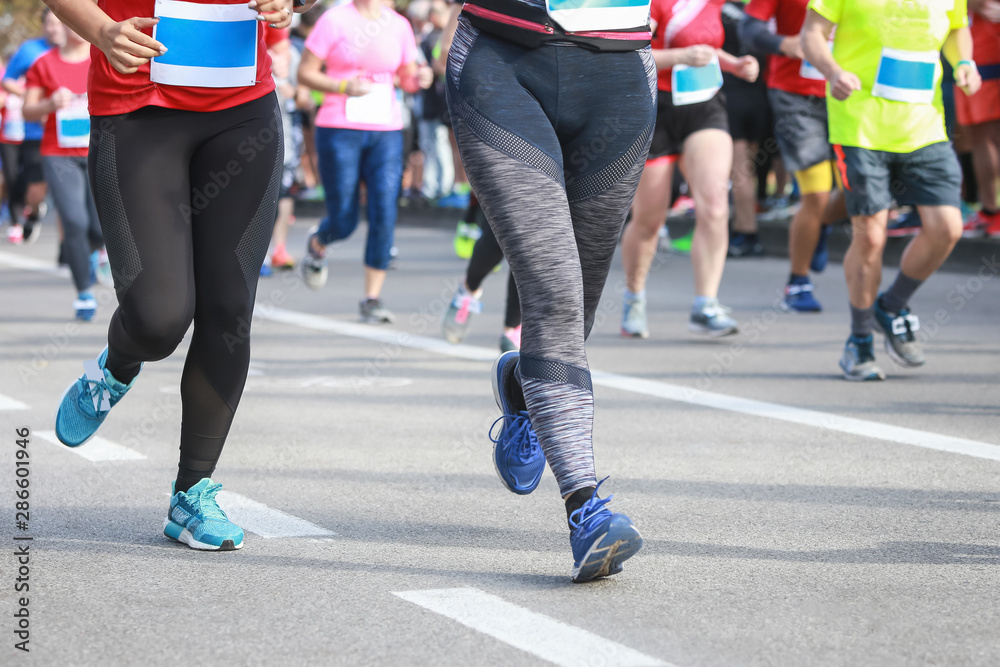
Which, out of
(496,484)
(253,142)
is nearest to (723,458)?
(496,484)

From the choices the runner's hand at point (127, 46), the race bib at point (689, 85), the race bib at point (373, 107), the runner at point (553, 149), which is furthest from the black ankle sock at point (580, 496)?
the race bib at point (373, 107)

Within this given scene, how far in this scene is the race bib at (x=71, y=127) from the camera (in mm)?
9367

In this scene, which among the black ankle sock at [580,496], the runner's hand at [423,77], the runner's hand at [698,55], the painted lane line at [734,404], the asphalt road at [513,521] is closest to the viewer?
the asphalt road at [513,521]

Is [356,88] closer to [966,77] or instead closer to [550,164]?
[966,77]

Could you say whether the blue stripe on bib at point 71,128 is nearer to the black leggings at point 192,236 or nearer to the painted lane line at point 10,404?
the painted lane line at point 10,404

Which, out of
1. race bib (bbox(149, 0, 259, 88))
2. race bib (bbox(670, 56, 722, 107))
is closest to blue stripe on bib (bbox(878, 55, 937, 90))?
race bib (bbox(670, 56, 722, 107))

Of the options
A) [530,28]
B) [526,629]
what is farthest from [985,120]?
[526,629]

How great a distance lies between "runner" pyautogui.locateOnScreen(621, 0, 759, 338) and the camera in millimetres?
7809

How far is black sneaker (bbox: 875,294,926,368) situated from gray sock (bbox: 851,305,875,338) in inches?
6.0

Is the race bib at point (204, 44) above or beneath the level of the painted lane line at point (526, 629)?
above

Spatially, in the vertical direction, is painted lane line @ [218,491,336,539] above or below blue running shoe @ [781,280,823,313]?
above

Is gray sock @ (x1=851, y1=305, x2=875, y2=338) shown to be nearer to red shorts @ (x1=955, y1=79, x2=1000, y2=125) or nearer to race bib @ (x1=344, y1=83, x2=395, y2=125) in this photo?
race bib @ (x1=344, y1=83, x2=395, y2=125)

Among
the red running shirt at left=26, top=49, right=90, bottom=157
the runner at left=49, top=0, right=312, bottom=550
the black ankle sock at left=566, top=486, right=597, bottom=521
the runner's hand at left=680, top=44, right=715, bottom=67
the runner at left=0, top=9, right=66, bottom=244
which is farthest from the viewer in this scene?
the runner at left=0, top=9, right=66, bottom=244

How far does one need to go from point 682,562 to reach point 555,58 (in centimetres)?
124
